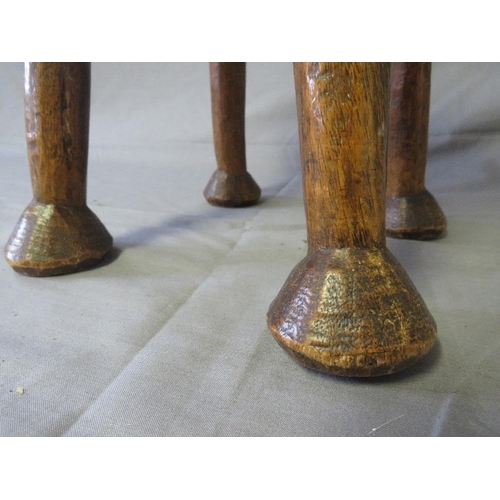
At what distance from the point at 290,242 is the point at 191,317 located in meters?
0.34

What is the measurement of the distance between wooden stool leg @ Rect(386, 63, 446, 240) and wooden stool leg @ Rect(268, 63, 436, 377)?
0.43 metres

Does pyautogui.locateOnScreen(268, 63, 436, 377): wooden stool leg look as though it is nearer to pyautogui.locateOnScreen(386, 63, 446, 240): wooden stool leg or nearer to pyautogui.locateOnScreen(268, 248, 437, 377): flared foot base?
pyautogui.locateOnScreen(268, 248, 437, 377): flared foot base

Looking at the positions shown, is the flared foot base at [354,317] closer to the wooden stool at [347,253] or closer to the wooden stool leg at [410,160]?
the wooden stool at [347,253]

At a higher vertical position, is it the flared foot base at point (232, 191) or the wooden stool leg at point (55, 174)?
the wooden stool leg at point (55, 174)

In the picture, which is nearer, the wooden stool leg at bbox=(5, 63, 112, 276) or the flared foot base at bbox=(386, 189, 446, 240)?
the wooden stool leg at bbox=(5, 63, 112, 276)

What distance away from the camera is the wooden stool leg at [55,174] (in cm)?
85

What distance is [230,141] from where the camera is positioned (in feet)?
4.21

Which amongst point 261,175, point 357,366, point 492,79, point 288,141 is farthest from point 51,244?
point 492,79

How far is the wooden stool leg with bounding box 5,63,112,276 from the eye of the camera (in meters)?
0.85

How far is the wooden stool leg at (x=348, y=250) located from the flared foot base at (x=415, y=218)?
0.43 metres

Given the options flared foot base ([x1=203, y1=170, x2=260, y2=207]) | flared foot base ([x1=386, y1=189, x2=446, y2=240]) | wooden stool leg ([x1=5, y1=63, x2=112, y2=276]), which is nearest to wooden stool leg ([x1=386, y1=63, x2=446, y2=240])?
flared foot base ([x1=386, y1=189, x2=446, y2=240])

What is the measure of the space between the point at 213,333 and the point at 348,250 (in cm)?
20

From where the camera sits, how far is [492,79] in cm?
165

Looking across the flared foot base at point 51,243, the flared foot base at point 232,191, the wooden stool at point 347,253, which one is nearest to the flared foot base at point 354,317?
the wooden stool at point 347,253
